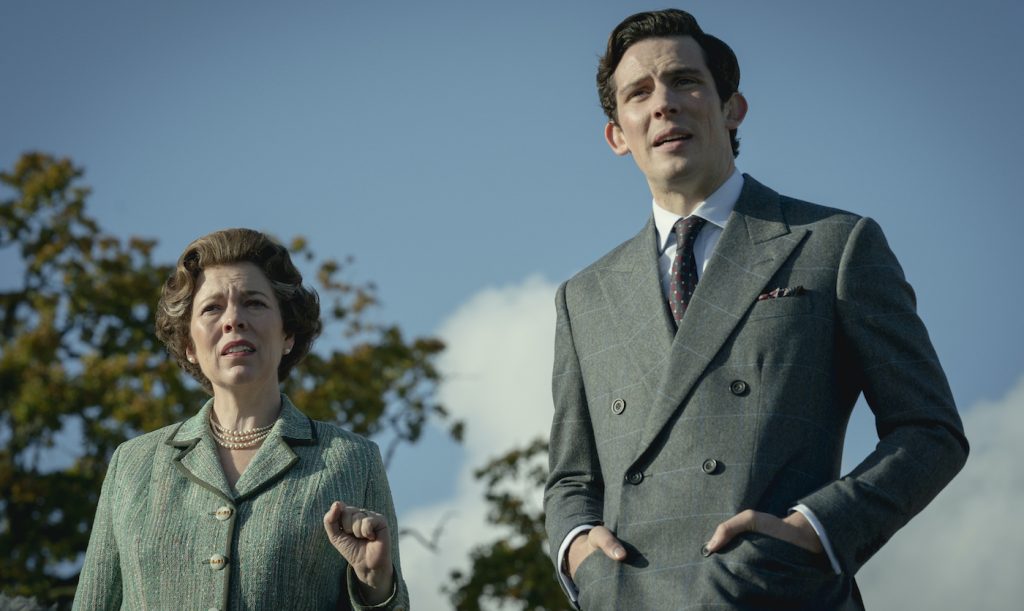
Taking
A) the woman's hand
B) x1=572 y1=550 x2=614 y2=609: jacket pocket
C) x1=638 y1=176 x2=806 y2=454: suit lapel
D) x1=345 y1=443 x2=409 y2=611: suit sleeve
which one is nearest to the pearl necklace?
x1=345 y1=443 x2=409 y2=611: suit sleeve

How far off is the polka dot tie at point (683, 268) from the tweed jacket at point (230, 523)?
4.51 ft

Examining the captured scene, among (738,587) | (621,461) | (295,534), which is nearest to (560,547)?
(621,461)

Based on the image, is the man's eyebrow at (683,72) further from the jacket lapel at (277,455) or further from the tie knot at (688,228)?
the jacket lapel at (277,455)

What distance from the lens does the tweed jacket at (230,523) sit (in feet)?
15.2

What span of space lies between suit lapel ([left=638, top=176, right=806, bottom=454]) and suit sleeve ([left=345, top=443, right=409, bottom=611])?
113 centimetres

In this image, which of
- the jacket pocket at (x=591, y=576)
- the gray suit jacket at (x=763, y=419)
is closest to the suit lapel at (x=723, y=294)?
the gray suit jacket at (x=763, y=419)

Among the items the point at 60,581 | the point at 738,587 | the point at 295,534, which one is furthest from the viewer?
the point at 60,581

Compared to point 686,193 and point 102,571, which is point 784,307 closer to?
point 686,193

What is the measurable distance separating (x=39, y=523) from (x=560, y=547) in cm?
1401

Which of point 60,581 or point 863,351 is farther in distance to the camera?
point 60,581

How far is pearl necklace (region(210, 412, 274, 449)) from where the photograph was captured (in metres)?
5.00

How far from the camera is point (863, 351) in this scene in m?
3.97

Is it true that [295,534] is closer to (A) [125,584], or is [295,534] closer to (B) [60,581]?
(A) [125,584]

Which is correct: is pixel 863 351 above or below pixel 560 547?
above
